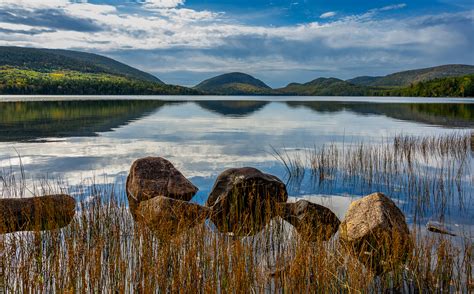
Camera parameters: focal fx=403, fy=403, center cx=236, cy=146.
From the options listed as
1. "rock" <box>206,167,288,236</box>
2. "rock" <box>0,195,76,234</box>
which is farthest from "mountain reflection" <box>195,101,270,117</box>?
"rock" <box>0,195,76,234</box>

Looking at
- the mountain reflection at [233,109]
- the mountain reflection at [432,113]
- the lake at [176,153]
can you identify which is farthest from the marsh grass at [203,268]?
the mountain reflection at [233,109]

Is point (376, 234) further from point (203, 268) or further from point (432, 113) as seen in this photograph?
point (432, 113)

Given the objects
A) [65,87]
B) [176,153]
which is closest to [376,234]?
[176,153]

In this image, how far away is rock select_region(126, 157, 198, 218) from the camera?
13008 millimetres

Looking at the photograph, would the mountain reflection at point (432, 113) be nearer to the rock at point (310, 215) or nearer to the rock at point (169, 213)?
the rock at point (310, 215)

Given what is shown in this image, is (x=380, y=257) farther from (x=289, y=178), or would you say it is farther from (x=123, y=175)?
(x=123, y=175)

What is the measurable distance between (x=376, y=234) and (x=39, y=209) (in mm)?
7412

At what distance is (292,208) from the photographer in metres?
11.0

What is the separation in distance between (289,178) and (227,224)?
700 centimetres

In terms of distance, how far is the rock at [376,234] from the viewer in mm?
7345

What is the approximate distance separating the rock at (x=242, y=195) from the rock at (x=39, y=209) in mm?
3785

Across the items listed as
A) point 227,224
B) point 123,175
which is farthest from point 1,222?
point 123,175

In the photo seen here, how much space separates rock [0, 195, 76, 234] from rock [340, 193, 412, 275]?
6724mm

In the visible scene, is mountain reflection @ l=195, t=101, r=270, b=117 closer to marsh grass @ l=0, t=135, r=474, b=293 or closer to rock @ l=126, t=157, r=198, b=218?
rock @ l=126, t=157, r=198, b=218
